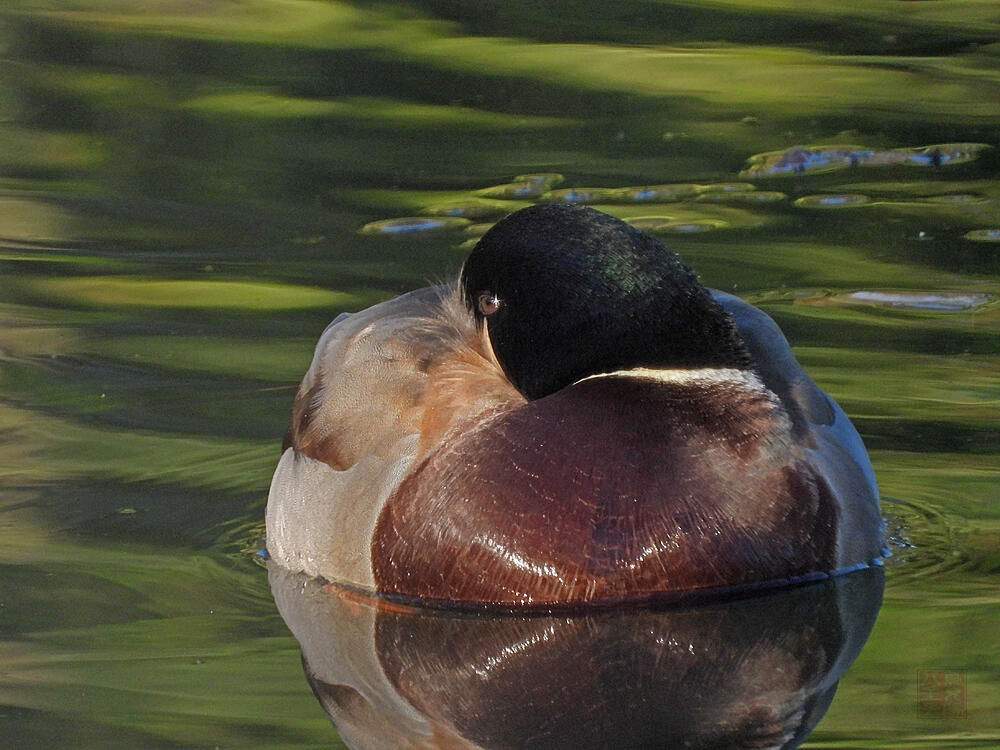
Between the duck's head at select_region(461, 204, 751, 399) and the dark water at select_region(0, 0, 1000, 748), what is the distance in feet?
2.99

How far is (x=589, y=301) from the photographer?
17.6 ft

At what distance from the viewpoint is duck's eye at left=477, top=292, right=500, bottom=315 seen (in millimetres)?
5565

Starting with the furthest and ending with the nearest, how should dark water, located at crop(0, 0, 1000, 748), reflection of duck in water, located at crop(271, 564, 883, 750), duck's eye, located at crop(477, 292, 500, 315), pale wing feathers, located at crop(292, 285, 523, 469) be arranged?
pale wing feathers, located at crop(292, 285, 523, 469)
duck's eye, located at crop(477, 292, 500, 315)
dark water, located at crop(0, 0, 1000, 748)
reflection of duck in water, located at crop(271, 564, 883, 750)

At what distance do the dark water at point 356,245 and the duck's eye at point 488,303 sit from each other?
102 centimetres

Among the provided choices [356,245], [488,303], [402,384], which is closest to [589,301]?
[488,303]

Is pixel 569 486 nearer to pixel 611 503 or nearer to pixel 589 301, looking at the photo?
pixel 611 503

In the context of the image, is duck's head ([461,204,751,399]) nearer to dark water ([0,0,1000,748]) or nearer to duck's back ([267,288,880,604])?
duck's back ([267,288,880,604])

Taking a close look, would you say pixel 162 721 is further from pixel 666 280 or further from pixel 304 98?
pixel 304 98

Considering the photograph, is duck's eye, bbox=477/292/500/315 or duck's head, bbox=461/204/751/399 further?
duck's eye, bbox=477/292/500/315

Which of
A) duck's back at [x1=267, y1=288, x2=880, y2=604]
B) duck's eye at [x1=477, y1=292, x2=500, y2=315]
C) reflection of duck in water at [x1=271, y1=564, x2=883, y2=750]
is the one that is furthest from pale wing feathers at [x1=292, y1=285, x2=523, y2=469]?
reflection of duck in water at [x1=271, y1=564, x2=883, y2=750]

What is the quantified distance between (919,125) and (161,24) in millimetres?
5619

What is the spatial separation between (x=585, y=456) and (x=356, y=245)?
412 cm

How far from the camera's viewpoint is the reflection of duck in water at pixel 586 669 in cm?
453

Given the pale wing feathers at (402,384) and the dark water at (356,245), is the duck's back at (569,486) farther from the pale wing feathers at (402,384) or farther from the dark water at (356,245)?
the dark water at (356,245)
